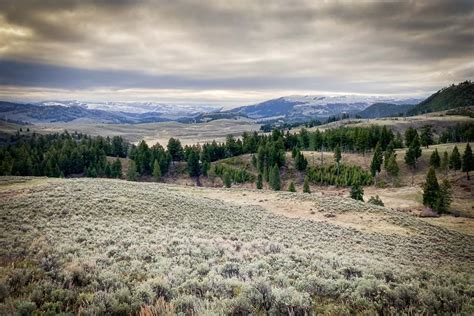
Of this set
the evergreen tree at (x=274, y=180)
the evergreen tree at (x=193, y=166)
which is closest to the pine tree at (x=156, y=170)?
the evergreen tree at (x=193, y=166)

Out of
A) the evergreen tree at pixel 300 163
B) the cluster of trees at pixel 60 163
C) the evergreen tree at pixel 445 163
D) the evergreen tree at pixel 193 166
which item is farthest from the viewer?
the evergreen tree at pixel 193 166

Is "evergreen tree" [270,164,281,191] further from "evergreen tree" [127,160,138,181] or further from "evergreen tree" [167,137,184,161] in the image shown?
"evergreen tree" [127,160,138,181]

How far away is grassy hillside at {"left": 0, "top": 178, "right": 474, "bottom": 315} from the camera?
8.57 m

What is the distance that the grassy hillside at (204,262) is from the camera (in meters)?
8.57

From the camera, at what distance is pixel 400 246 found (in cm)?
2692

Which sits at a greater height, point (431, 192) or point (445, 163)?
point (445, 163)

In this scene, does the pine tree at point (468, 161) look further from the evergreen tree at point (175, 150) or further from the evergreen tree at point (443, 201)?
the evergreen tree at point (175, 150)

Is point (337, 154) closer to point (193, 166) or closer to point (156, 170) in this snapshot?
point (193, 166)

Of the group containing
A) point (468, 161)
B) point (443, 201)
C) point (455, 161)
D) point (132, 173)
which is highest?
point (468, 161)

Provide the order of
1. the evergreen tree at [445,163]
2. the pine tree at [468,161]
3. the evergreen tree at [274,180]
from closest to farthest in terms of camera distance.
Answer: the pine tree at [468,161]
the evergreen tree at [274,180]
the evergreen tree at [445,163]

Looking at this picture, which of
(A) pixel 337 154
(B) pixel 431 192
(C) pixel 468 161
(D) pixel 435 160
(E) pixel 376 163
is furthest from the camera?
(A) pixel 337 154

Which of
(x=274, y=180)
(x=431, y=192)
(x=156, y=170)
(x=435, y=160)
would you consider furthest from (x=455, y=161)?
(x=156, y=170)

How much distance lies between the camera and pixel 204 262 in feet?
45.3

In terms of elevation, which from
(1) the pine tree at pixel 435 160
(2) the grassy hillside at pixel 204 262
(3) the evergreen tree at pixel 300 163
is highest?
(2) the grassy hillside at pixel 204 262
